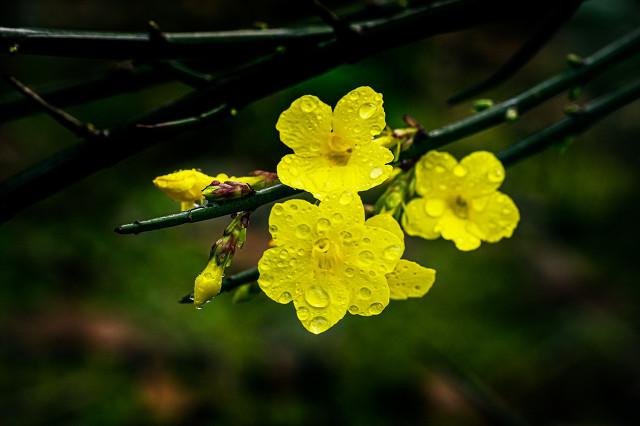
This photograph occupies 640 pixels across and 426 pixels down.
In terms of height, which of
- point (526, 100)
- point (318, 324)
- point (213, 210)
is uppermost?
point (526, 100)

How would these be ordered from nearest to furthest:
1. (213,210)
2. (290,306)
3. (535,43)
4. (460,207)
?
(213,210) → (460,207) → (535,43) → (290,306)

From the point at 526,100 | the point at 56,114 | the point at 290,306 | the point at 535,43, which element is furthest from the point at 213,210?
the point at 290,306

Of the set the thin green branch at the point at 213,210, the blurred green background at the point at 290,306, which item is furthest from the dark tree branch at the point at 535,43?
the blurred green background at the point at 290,306

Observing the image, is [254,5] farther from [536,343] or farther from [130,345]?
[536,343]

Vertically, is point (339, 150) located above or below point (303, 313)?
above

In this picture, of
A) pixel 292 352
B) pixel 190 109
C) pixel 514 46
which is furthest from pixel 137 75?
pixel 514 46

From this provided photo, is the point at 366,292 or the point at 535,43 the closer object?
the point at 366,292

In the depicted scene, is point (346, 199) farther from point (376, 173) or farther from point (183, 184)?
point (183, 184)
